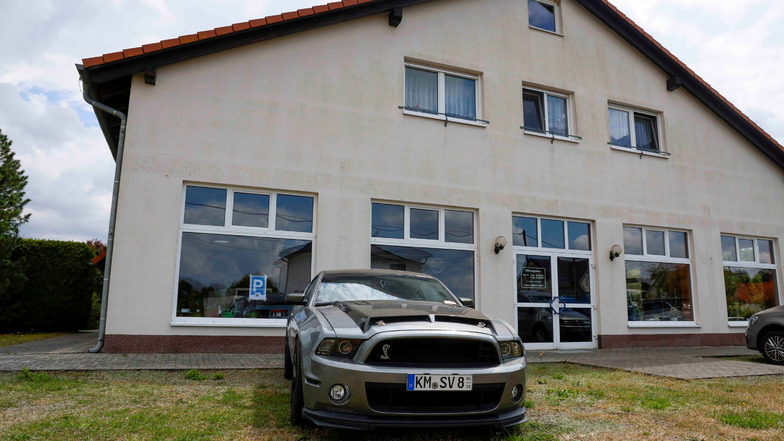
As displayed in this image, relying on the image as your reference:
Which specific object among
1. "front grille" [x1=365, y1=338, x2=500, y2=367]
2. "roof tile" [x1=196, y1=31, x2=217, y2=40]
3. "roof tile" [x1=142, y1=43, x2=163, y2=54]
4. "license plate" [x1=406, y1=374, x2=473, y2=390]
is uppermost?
"roof tile" [x1=196, y1=31, x2=217, y2=40]

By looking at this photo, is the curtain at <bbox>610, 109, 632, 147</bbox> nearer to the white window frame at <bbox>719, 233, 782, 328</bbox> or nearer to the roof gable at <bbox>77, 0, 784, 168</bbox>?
the roof gable at <bbox>77, 0, 784, 168</bbox>

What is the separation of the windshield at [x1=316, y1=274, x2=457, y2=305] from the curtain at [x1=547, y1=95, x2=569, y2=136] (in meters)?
8.06

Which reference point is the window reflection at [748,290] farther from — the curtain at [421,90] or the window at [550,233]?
the curtain at [421,90]

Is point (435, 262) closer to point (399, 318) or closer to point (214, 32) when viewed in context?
point (214, 32)

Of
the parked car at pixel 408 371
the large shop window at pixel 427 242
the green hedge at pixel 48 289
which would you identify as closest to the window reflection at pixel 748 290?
the large shop window at pixel 427 242

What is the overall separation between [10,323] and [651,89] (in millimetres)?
17368

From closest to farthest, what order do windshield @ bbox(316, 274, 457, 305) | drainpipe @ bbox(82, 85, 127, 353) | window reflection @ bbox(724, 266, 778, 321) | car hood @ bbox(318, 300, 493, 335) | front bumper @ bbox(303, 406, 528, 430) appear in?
front bumper @ bbox(303, 406, 528, 430) → car hood @ bbox(318, 300, 493, 335) → windshield @ bbox(316, 274, 457, 305) → drainpipe @ bbox(82, 85, 127, 353) → window reflection @ bbox(724, 266, 778, 321)

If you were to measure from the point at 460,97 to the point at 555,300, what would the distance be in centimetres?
495

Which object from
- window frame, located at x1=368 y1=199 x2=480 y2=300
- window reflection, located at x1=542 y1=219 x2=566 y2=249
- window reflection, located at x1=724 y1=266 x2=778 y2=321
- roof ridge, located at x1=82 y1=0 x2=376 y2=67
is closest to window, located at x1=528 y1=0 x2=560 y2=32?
roof ridge, located at x1=82 y1=0 x2=376 y2=67

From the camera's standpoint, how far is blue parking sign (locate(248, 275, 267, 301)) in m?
9.33

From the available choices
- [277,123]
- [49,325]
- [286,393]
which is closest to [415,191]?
[277,123]

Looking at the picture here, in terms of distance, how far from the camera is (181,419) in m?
4.36

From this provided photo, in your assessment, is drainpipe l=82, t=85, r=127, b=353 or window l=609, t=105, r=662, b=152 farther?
window l=609, t=105, r=662, b=152

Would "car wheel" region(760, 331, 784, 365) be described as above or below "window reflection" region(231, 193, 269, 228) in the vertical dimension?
below
